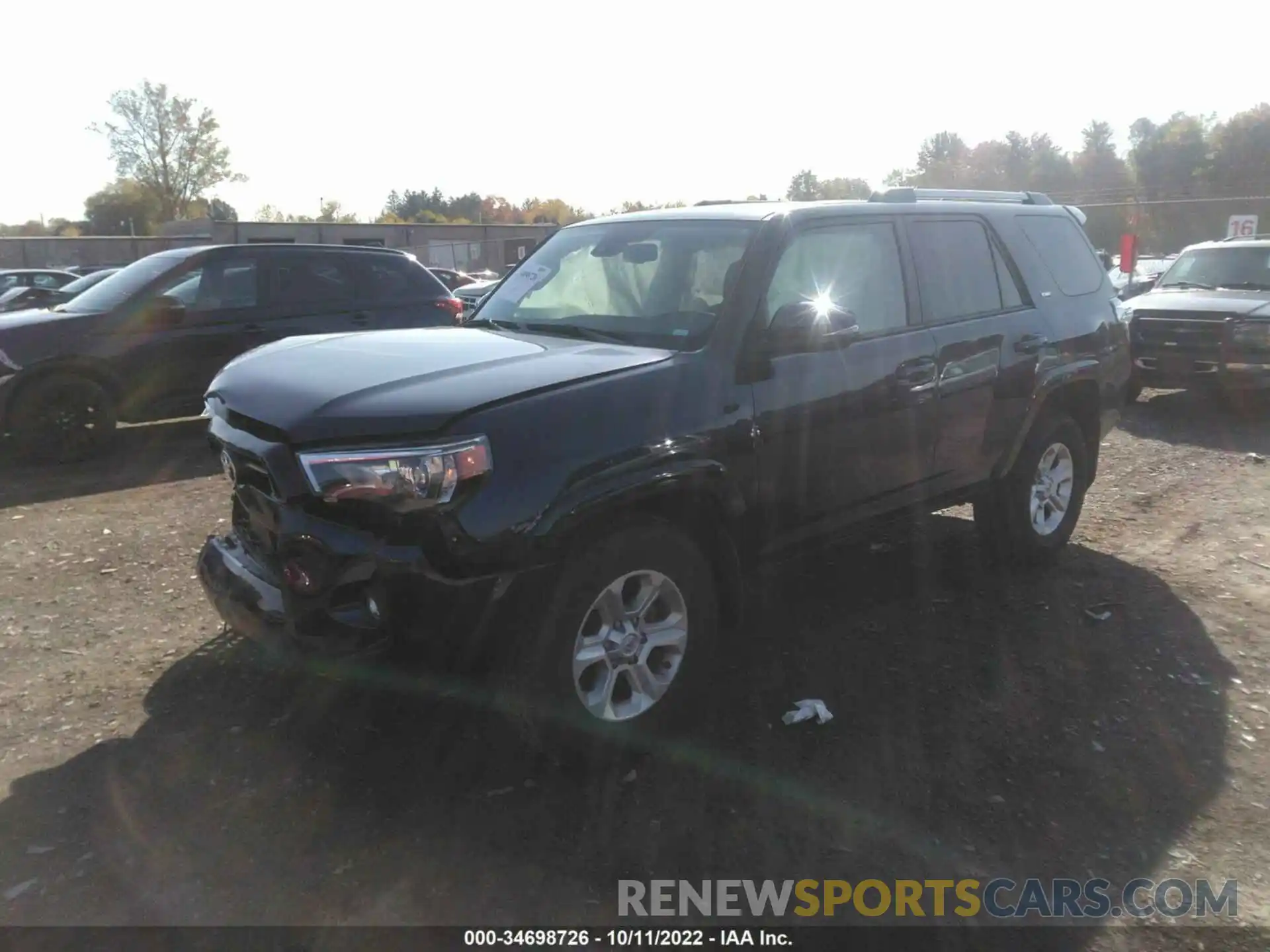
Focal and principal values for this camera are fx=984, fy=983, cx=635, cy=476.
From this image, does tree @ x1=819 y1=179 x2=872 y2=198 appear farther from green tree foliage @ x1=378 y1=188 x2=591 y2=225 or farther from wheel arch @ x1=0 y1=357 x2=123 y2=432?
green tree foliage @ x1=378 y1=188 x2=591 y2=225

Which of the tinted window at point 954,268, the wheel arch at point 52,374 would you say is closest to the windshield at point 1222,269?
the tinted window at point 954,268

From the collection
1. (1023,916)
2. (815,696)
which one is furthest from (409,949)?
(815,696)

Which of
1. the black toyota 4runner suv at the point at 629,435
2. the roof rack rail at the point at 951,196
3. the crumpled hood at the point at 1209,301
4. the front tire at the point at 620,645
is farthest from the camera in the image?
the crumpled hood at the point at 1209,301

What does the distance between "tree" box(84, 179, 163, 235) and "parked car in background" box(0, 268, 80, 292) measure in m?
60.3

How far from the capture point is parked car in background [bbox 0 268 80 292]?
1812cm

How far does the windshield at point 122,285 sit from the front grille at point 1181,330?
958 cm

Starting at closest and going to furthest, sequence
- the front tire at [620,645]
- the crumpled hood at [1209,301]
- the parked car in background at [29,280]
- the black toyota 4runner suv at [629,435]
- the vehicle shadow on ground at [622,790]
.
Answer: the vehicle shadow on ground at [622,790]
the black toyota 4runner suv at [629,435]
the front tire at [620,645]
the crumpled hood at [1209,301]
the parked car in background at [29,280]

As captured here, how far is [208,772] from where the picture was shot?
344 cm

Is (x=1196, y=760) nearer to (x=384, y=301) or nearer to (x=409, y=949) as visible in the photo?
(x=409, y=949)

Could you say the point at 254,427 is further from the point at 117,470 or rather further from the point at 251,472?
the point at 117,470

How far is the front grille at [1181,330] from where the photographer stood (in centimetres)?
1001

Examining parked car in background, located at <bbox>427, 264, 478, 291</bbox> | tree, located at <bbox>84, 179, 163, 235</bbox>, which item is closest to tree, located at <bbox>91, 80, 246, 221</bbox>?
tree, located at <bbox>84, 179, 163, 235</bbox>

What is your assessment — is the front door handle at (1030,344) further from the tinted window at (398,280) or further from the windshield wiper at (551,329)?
the tinted window at (398,280)

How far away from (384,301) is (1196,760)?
775cm
